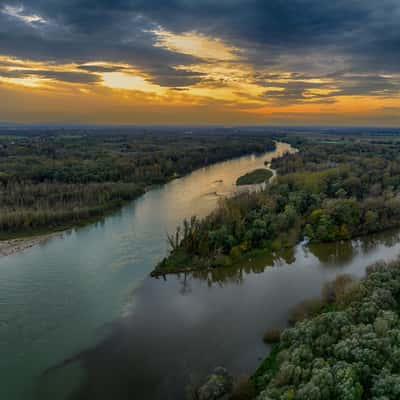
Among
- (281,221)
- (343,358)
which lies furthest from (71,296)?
(281,221)

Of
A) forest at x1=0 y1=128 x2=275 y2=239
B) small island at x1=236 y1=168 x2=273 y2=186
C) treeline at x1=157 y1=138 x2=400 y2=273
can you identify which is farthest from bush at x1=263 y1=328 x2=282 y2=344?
small island at x1=236 y1=168 x2=273 y2=186

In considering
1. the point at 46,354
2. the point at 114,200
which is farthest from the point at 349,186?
the point at 46,354

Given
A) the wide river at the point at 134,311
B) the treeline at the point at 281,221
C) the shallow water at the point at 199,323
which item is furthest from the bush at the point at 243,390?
the treeline at the point at 281,221

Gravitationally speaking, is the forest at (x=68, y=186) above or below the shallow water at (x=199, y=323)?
above

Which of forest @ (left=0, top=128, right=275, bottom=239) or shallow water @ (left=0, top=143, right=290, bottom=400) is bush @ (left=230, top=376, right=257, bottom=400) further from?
forest @ (left=0, top=128, right=275, bottom=239)

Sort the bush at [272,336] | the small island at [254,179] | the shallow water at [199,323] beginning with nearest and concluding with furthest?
the shallow water at [199,323] → the bush at [272,336] → the small island at [254,179]

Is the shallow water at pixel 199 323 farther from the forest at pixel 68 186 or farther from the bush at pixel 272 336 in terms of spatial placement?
the forest at pixel 68 186
